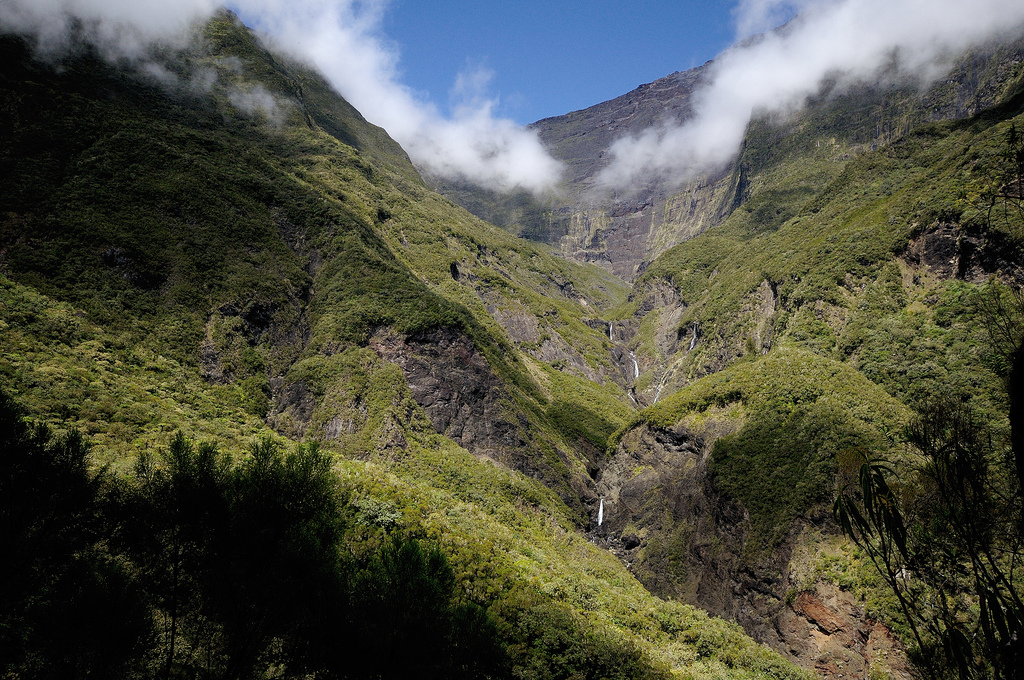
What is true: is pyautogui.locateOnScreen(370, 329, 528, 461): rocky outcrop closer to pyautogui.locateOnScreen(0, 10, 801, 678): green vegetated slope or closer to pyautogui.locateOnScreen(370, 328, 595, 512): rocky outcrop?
pyautogui.locateOnScreen(370, 328, 595, 512): rocky outcrop

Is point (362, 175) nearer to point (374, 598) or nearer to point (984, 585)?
point (374, 598)

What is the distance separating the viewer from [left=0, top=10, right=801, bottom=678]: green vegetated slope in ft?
92.1

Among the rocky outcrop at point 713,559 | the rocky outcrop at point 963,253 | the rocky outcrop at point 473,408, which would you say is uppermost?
the rocky outcrop at point 963,253

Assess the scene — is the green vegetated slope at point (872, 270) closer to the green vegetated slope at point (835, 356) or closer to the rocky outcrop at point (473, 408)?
the green vegetated slope at point (835, 356)

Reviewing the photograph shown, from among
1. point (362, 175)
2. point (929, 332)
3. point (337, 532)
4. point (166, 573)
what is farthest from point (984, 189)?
point (362, 175)

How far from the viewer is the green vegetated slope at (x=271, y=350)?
28.1 metres

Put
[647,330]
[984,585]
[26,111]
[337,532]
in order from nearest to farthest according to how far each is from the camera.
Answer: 1. [984,585]
2. [337,532]
3. [26,111]
4. [647,330]

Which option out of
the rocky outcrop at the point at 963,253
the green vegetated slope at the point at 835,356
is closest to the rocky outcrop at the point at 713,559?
the green vegetated slope at the point at 835,356

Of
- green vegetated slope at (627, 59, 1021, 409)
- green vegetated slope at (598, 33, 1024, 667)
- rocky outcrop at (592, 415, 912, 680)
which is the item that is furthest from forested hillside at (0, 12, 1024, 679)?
→ green vegetated slope at (627, 59, 1021, 409)

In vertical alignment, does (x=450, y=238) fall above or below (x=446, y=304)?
above

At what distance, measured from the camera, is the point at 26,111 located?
2450 inches

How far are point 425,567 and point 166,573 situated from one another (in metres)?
8.69

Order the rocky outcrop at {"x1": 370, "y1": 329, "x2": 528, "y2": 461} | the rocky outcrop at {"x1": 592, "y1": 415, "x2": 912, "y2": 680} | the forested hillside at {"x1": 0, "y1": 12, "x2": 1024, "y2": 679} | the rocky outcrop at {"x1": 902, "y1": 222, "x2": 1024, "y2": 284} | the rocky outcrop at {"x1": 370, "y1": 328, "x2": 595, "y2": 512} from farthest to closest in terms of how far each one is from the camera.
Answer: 1. the rocky outcrop at {"x1": 370, "y1": 328, "x2": 595, "y2": 512}
2. the rocky outcrop at {"x1": 370, "y1": 329, "x2": 528, "y2": 461}
3. the rocky outcrop at {"x1": 902, "y1": 222, "x2": 1024, "y2": 284}
4. the rocky outcrop at {"x1": 592, "y1": 415, "x2": 912, "y2": 680}
5. the forested hillside at {"x1": 0, "y1": 12, "x2": 1024, "y2": 679}

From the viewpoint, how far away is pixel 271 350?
2499 inches
